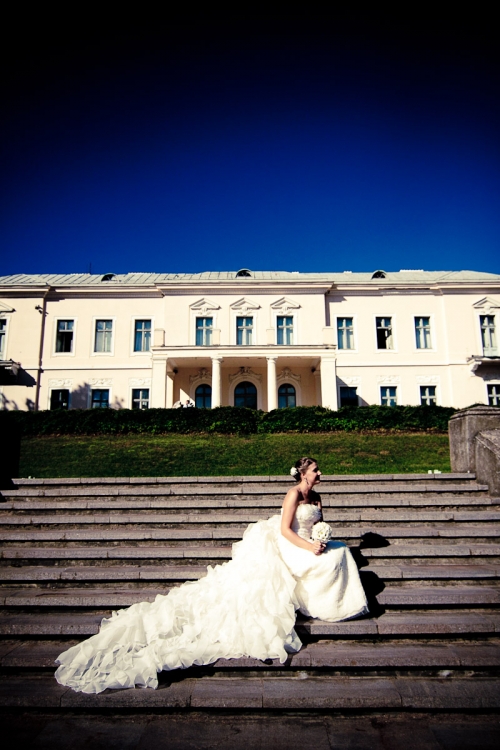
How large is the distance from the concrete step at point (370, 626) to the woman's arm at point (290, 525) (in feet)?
2.41

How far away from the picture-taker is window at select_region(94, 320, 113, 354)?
1164 inches

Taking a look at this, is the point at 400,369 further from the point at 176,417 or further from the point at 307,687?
the point at 307,687

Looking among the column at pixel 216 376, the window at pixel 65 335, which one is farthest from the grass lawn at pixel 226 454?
the window at pixel 65 335

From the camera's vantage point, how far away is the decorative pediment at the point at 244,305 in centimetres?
2927

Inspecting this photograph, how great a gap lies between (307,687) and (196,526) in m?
3.65

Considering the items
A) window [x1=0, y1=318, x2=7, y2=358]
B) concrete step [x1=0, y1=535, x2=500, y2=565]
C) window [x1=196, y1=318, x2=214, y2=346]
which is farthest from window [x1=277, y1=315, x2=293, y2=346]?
concrete step [x1=0, y1=535, x2=500, y2=565]

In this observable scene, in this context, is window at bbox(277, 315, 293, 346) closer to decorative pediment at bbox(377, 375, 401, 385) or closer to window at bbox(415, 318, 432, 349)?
decorative pediment at bbox(377, 375, 401, 385)

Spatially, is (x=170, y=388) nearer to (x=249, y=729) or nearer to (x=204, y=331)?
(x=204, y=331)

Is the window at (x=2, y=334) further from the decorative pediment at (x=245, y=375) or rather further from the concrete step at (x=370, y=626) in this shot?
the concrete step at (x=370, y=626)

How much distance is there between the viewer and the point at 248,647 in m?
4.08

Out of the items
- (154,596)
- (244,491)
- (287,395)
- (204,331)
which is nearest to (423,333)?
(287,395)

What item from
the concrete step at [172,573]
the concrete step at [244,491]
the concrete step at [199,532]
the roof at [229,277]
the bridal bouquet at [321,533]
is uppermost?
the roof at [229,277]

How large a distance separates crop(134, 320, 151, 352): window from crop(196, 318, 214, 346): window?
3286mm

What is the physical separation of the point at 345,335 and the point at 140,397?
13.7 metres
